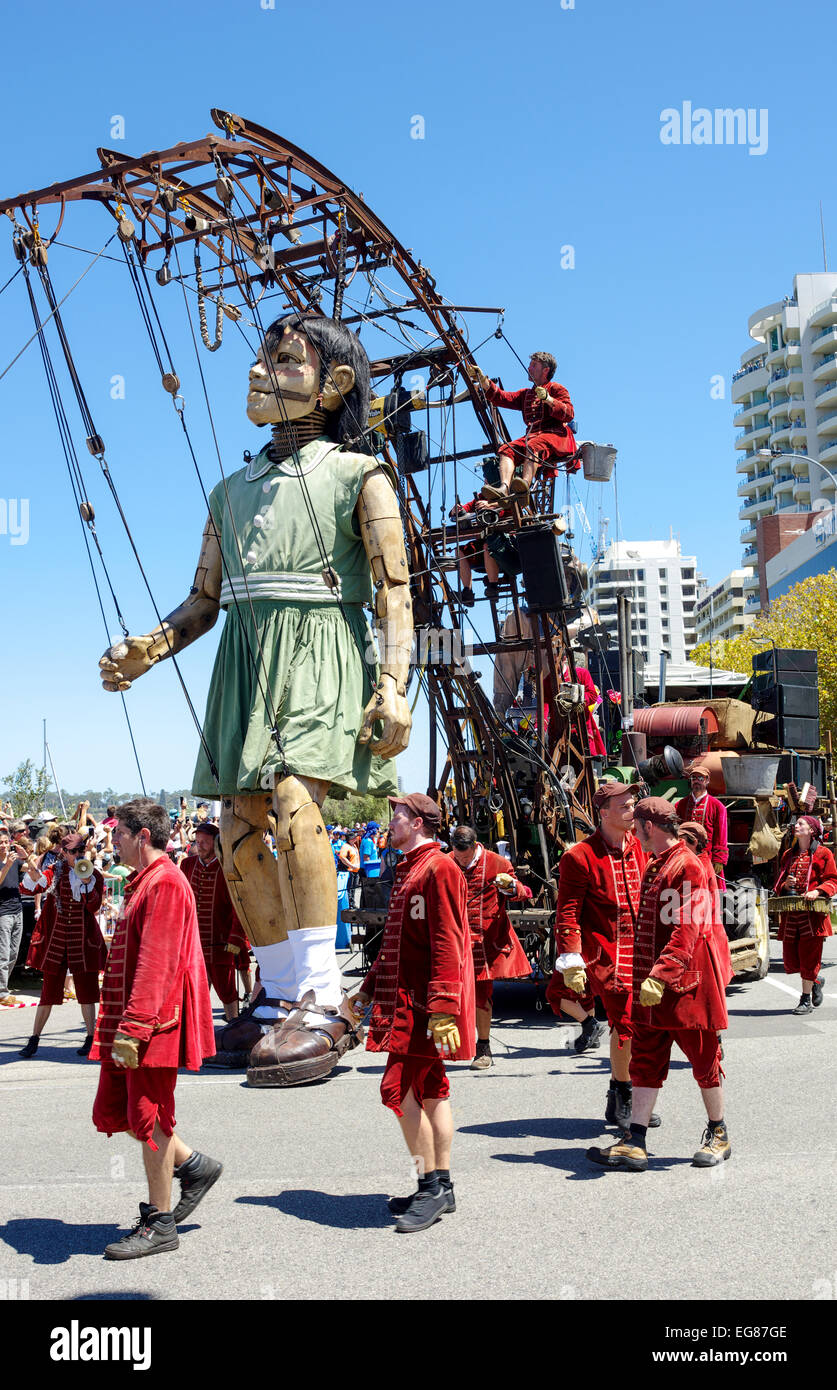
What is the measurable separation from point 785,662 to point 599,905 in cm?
784

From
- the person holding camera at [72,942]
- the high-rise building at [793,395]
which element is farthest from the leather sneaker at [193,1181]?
the high-rise building at [793,395]

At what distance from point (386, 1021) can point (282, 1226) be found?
0.77m

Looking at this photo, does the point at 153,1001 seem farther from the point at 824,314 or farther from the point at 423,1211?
the point at 824,314

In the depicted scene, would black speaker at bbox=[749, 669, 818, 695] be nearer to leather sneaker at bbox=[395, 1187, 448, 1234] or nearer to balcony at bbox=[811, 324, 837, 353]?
leather sneaker at bbox=[395, 1187, 448, 1234]

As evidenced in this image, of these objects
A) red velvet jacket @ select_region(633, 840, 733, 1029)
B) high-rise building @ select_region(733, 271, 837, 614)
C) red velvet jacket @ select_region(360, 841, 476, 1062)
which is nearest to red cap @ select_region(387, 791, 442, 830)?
red velvet jacket @ select_region(360, 841, 476, 1062)

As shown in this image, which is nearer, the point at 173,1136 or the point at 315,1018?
the point at 173,1136

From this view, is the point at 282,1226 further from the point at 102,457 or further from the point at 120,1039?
the point at 102,457

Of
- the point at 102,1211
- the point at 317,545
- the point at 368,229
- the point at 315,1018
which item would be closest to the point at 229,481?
the point at 317,545

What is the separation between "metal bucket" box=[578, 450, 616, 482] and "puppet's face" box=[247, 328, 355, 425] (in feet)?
9.60

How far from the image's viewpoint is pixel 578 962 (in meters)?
5.85

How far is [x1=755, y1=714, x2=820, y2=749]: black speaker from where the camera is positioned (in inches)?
505

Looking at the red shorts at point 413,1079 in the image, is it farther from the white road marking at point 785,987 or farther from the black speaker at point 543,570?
the white road marking at point 785,987

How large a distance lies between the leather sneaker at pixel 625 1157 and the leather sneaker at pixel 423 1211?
93cm
